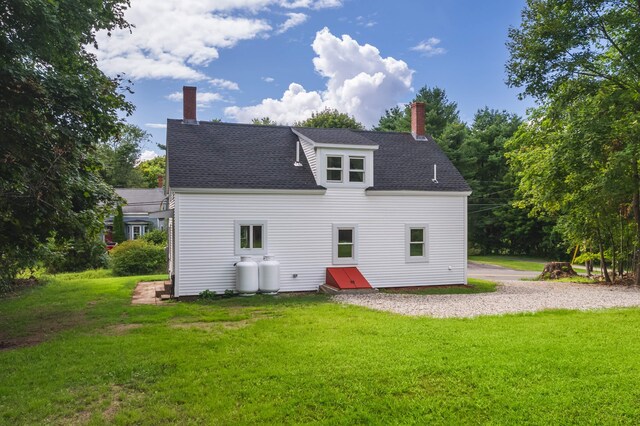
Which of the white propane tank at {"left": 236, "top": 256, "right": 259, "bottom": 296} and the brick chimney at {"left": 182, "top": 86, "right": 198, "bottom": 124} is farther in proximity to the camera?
the brick chimney at {"left": 182, "top": 86, "right": 198, "bottom": 124}

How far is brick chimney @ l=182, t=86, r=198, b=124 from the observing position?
763 inches

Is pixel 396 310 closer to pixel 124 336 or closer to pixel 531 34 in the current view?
pixel 124 336

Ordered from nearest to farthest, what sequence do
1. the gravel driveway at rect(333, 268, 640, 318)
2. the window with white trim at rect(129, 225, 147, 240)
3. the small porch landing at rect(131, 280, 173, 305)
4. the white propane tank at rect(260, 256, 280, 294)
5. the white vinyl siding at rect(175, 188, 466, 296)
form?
the gravel driveway at rect(333, 268, 640, 318) → the small porch landing at rect(131, 280, 173, 305) → the white vinyl siding at rect(175, 188, 466, 296) → the white propane tank at rect(260, 256, 280, 294) → the window with white trim at rect(129, 225, 147, 240)

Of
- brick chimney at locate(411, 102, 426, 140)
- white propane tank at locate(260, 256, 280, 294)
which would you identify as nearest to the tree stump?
brick chimney at locate(411, 102, 426, 140)

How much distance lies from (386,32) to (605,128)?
860 centimetres

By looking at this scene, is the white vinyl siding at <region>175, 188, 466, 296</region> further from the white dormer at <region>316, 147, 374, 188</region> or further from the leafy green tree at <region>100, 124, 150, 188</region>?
the leafy green tree at <region>100, 124, 150, 188</region>

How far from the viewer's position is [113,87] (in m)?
9.95

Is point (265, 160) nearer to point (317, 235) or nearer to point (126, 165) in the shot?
point (317, 235)

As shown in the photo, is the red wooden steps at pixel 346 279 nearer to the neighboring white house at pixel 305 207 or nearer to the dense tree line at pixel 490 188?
the neighboring white house at pixel 305 207

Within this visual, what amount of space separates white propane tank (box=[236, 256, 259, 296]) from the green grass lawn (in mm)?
4294

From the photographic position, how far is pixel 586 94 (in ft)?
63.3

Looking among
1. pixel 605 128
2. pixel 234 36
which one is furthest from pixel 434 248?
pixel 234 36

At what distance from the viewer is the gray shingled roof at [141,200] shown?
43.8m

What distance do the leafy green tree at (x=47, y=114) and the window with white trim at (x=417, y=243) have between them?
11327mm
